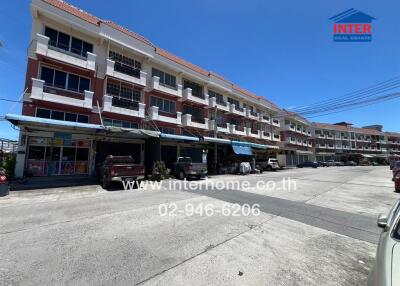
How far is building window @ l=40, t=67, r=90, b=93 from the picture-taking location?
692 inches

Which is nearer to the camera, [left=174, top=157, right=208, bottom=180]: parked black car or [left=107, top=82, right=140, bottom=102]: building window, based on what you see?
[left=174, top=157, right=208, bottom=180]: parked black car

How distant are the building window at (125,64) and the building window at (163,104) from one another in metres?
3.51

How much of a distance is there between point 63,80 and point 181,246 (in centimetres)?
1906

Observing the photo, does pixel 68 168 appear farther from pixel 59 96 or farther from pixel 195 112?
pixel 195 112

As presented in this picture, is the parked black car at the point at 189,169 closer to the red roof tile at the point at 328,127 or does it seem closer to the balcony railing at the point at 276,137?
the balcony railing at the point at 276,137

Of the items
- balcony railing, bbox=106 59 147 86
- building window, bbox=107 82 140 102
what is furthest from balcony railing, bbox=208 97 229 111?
building window, bbox=107 82 140 102

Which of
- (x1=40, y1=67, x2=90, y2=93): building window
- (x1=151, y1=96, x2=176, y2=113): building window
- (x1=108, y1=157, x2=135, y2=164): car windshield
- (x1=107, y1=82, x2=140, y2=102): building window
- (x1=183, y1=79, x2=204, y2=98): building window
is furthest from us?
(x1=183, y1=79, x2=204, y2=98): building window

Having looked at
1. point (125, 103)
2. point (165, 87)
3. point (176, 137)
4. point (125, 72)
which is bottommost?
point (176, 137)

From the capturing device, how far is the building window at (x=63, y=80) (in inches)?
692

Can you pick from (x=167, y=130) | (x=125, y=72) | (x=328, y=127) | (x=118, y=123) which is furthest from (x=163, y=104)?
(x=328, y=127)

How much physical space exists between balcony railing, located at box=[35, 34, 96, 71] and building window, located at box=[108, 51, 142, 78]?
8.15 ft

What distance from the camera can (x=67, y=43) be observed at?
18875 millimetres

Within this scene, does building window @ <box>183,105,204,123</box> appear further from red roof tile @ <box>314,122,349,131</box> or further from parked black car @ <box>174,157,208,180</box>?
red roof tile @ <box>314,122,349,131</box>

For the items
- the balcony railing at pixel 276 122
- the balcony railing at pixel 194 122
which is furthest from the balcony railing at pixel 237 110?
the balcony railing at pixel 276 122
